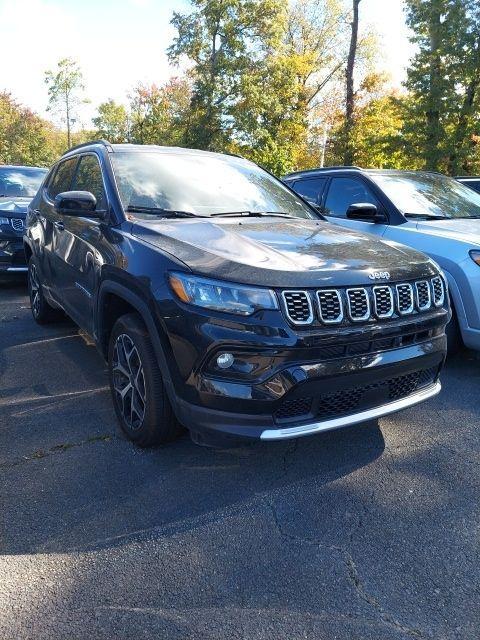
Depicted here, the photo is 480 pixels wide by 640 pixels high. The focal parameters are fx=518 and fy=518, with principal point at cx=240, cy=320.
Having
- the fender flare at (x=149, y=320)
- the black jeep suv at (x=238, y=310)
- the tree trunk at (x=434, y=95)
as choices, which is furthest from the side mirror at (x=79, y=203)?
the tree trunk at (x=434, y=95)

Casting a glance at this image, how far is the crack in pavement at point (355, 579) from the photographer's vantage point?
1826 mm

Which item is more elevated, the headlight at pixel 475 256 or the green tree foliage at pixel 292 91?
the green tree foliage at pixel 292 91

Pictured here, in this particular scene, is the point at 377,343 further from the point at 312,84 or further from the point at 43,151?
the point at 43,151

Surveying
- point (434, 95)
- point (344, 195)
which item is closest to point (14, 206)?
point (344, 195)

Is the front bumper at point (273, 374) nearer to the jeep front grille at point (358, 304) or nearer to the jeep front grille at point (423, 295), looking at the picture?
the jeep front grille at point (358, 304)

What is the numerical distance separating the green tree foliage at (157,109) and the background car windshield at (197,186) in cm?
2823

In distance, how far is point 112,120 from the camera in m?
→ 45.1

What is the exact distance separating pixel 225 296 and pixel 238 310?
Result: 92 millimetres

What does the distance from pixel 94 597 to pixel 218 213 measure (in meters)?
2.35

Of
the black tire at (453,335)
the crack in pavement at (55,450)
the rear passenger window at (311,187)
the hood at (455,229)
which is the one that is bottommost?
the crack in pavement at (55,450)

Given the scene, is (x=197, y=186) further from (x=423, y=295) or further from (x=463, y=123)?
(x=463, y=123)

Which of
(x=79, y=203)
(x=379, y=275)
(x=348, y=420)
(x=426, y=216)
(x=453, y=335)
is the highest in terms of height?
(x=79, y=203)

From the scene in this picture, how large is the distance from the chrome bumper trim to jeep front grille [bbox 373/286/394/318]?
49 centimetres

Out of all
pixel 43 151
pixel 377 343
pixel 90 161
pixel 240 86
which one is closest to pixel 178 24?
pixel 240 86
